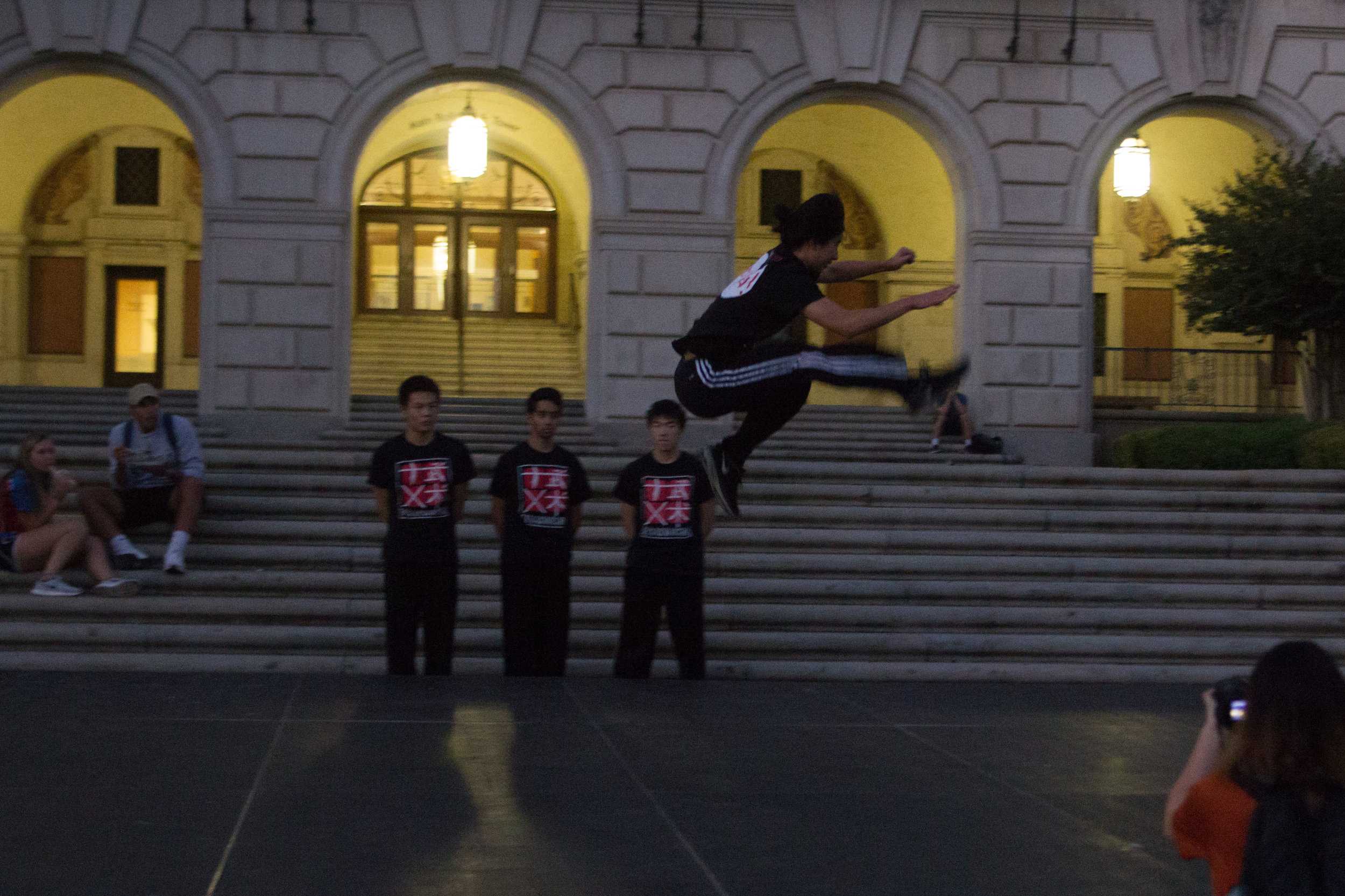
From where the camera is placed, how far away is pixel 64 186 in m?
23.5

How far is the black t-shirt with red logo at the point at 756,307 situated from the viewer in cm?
657

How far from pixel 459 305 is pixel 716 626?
15.0m

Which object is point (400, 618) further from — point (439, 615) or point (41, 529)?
point (41, 529)

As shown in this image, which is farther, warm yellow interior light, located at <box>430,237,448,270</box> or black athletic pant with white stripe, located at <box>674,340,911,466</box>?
warm yellow interior light, located at <box>430,237,448,270</box>

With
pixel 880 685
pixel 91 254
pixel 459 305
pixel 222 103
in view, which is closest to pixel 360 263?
pixel 459 305

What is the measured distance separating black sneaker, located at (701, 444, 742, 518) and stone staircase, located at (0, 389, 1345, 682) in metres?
2.61

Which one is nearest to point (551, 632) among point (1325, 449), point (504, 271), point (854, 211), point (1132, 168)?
point (1325, 449)

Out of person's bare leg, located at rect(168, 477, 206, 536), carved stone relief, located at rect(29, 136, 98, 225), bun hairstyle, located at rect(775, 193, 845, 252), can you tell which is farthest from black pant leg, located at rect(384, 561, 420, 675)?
carved stone relief, located at rect(29, 136, 98, 225)

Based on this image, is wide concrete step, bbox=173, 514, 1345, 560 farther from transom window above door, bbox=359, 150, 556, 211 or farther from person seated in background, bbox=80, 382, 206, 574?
transom window above door, bbox=359, 150, 556, 211

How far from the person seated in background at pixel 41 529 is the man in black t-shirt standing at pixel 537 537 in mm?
3059

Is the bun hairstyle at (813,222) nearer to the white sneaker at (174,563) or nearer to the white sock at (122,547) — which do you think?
the white sneaker at (174,563)

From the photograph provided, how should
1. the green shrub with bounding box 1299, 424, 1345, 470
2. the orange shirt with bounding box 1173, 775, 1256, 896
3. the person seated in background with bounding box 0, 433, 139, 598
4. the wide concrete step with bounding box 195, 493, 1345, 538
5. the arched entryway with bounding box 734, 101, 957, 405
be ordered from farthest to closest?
the arched entryway with bounding box 734, 101, 957, 405, the green shrub with bounding box 1299, 424, 1345, 470, the wide concrete step with bounding box 195, 493, 1345, 538, the person seated in background with bounding box 0, 433, 139, 598, the orange shirt with bounding box 1173, 775, 1256, 896

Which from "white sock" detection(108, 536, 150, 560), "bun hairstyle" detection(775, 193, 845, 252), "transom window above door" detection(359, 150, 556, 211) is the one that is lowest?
"white sock" detection(108, 536, 150, 560)

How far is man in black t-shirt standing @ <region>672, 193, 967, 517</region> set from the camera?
259 inches
